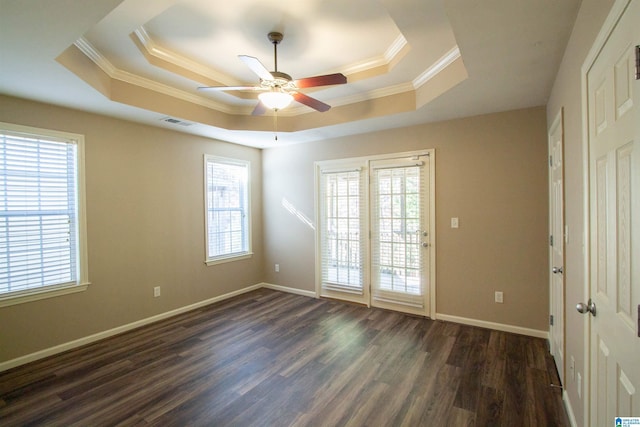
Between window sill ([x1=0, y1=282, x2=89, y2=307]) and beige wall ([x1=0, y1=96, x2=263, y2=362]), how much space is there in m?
0.05

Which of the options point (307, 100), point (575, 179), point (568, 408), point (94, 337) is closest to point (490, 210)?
point (575, 179)

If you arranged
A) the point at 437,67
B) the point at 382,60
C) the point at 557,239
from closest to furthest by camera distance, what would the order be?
the point at 557,239, the point at 437,67, the point at 382,60

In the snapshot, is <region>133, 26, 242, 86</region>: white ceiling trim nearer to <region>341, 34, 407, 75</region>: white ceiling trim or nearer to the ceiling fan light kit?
the ceiling fan light kit

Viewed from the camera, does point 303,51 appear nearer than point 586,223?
No

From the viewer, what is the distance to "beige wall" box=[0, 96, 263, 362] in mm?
2930

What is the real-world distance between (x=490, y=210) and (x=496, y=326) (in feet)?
4.38

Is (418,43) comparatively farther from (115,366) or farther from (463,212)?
(115,366)

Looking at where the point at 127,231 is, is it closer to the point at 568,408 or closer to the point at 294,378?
the point at 294,378

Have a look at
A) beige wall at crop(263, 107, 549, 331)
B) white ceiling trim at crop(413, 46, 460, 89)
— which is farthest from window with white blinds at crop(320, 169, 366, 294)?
white ceiling trim at crop(413, 46, 460, 89)

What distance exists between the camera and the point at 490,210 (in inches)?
136

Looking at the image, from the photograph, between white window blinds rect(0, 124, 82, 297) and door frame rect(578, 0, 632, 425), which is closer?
door frame rect(578, 0, 632, 425)

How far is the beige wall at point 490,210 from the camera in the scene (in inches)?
127

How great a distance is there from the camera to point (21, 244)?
284 cm

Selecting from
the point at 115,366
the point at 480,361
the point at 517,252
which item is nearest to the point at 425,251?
the point at 517,252
